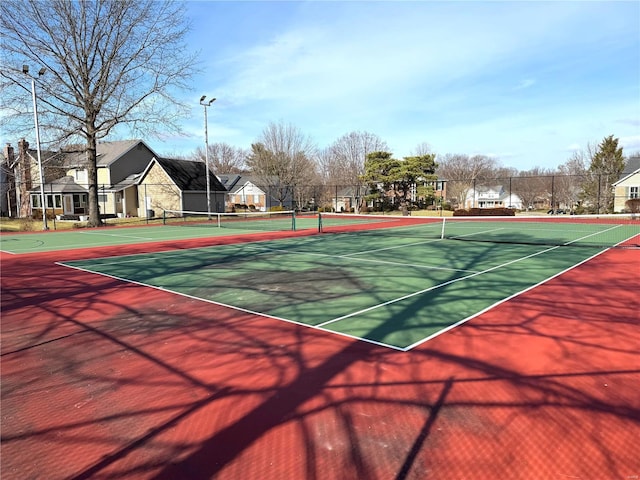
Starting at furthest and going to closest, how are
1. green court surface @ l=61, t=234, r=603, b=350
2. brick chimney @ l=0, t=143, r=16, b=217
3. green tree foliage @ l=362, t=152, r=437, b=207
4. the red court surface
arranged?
green tree foliage @ l=362, t=152, r=437, b=207 → brick chimney @ l=0, t=143, r=16, b=217 → green court surface @ l=61, t=234, r=603, b=350 → the red court surface

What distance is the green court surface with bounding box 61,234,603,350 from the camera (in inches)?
258

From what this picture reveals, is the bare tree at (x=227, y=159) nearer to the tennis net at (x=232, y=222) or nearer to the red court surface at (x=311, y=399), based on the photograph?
the tennis net at (x=232, y=222)

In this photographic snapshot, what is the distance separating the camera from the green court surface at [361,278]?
21.5 ft

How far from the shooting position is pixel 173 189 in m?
41.0

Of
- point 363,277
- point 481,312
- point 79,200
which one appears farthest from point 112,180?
point 481,312

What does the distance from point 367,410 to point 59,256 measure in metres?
14.2

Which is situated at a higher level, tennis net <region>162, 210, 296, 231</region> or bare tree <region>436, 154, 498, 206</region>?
bare tree <region>436, 154, 498, 206</region>

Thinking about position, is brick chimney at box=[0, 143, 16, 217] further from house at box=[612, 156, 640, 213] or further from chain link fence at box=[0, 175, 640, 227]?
house at box=[612, 156, 640, 213]

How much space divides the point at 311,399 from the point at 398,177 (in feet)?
152

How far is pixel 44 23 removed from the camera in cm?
2680

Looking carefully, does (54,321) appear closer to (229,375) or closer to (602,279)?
(229,375)

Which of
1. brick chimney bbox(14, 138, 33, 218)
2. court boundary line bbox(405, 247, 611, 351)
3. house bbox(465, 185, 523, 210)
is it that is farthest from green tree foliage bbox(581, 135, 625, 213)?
brick chimney bbox(14, 138, 33, 218)

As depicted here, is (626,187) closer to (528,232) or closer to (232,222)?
(528,232)

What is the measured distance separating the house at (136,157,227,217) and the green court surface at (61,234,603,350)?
27.3m
